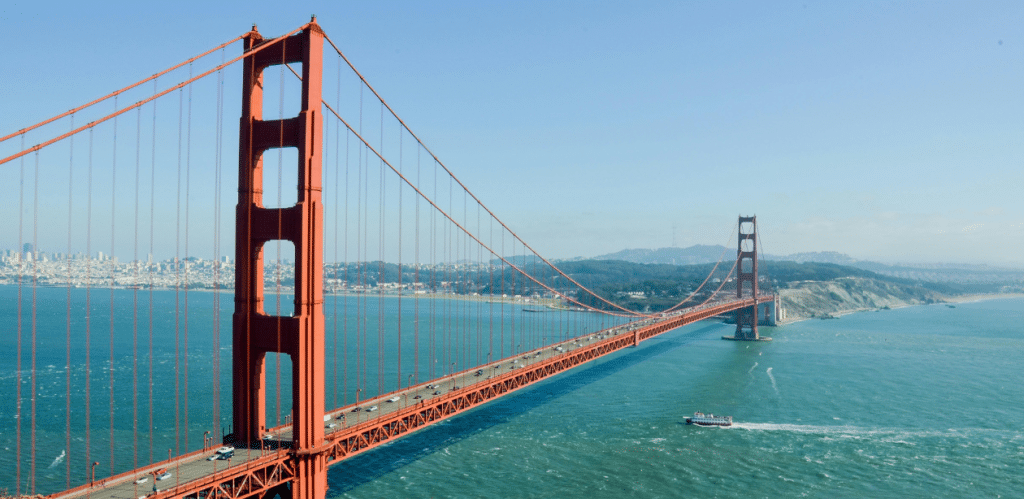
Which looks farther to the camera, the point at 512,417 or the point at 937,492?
the point at 512,417

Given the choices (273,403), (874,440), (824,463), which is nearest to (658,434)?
(824,463)

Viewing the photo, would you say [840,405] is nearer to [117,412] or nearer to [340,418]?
[340,418]

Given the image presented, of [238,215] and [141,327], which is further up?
[238,215]

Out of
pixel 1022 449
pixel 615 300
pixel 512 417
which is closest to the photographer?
pixel 1022 449

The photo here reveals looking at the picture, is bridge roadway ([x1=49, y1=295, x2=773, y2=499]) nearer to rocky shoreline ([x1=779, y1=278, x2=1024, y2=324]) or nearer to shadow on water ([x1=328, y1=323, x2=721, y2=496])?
shadow on water ([x1=328, y1=323, x2=721, y2=496])

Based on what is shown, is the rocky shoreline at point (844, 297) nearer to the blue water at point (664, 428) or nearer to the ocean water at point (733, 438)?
the blue water at point (664, 428)

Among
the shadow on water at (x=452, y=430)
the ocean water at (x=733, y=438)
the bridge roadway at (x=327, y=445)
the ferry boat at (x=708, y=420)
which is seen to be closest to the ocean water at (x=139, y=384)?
the bridge roadway at (x=327, y=445)

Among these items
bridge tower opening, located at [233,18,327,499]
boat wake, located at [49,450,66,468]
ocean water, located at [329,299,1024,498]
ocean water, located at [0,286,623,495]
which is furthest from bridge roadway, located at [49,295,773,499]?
boat wake, located at [49,450,66,468]

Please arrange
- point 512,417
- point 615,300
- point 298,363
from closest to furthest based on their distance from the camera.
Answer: point 298,363 < point 512,417 < point 615,300

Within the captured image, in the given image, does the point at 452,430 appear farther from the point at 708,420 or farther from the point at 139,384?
the point at 139,384
